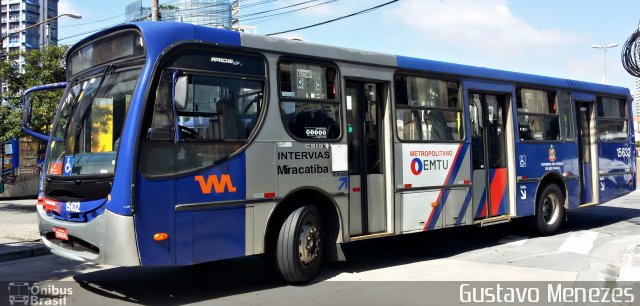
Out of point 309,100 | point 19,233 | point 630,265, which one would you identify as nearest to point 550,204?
point 630,265

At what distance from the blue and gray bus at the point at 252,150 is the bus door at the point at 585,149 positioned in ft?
11.3

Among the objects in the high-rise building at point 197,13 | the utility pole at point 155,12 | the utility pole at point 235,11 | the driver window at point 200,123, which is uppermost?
the high-rise building at point 197,13

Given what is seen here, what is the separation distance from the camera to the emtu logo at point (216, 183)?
5.99m

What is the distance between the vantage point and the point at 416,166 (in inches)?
330

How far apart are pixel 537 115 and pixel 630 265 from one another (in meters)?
3.68

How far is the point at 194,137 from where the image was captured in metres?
5.99

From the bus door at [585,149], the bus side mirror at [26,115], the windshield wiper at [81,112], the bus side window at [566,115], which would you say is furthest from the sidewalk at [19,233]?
the bus door at [585,149]

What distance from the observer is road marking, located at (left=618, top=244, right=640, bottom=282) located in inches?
296

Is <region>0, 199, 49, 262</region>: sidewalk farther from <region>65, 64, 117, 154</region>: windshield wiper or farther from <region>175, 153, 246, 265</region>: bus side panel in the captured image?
<region>175, 153, 246, 265</region>: bus side panel

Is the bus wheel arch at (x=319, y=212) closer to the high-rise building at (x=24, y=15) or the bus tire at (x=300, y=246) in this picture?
the bus tire at (x=300, y=246)

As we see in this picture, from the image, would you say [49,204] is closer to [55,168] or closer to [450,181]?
[55,168]

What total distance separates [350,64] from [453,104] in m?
2.45

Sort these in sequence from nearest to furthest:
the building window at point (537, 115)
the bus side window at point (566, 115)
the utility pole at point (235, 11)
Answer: the building window at point (537, 115)
the bus side window at point (566, 115)
the utility pole at point (235, 11)

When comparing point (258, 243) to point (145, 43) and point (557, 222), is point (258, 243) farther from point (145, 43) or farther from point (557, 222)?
point (557, 222)
